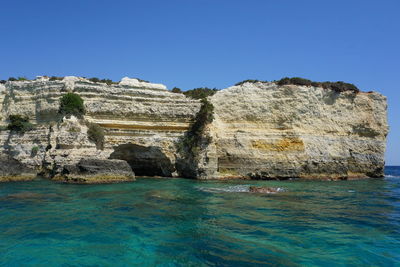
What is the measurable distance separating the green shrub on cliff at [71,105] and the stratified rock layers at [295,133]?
10070 millimetres

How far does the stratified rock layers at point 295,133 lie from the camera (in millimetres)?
24625

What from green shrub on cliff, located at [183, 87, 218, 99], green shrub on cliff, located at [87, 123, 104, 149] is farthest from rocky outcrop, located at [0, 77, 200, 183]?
green shrub on cliff, located at [183, 87, 218, 99]

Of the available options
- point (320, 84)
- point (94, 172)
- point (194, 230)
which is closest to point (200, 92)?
point (320, 84)

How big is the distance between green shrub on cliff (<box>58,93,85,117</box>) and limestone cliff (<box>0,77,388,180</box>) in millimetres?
538

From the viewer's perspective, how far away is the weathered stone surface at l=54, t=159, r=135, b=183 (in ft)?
60.3

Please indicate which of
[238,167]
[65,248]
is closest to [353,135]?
[238,167]

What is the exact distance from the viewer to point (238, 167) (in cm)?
2464

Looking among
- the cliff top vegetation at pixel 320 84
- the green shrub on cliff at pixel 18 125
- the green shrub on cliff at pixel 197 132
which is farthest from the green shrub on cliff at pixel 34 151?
the cliff top vegetation at pixel 320 84

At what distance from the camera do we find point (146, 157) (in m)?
24.7

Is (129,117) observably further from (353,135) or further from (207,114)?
(353,135)

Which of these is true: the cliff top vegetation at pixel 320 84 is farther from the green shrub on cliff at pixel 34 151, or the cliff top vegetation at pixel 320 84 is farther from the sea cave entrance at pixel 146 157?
the green shrub on cliff at pixel 34 151

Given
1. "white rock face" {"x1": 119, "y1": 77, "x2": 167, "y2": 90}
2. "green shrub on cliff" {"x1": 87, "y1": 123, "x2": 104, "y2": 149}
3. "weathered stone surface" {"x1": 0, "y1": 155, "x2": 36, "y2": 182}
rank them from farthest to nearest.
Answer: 1. "white rock face" {"x1": 119, "y1": 77, "x2": 167, "y2": 90}
2. "green shrub on cliff" {"x1": 87, "y1": 123, "x2": 104, "y2": 149}
3. "weathered stone surface" {"x1": 0, "y1": 155, "x2": 36, "y2": 182}

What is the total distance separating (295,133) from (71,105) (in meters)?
18.0

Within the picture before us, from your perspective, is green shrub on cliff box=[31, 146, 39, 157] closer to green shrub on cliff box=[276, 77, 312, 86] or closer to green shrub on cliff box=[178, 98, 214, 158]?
green shrub on cliff box=[178, 98, 214, 158]
